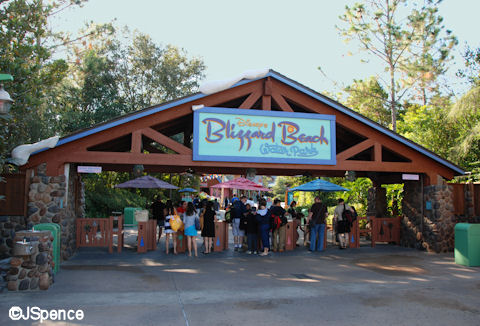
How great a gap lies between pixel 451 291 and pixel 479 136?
10.7 m

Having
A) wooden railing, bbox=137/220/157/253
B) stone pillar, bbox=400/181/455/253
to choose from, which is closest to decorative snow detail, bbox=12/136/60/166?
wooden railing, bbox=137/220/157/253

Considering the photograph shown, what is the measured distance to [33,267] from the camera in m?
7.82

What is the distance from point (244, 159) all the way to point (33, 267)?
262 inches

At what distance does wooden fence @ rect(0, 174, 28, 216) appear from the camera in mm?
11016

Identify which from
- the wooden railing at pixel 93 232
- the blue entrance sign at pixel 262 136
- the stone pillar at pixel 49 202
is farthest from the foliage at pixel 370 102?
the stone pillar at pixel 49 202

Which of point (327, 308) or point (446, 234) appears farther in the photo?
point (446, 234)

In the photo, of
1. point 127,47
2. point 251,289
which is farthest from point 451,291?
point 127,47

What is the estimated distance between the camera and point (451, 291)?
8070mm

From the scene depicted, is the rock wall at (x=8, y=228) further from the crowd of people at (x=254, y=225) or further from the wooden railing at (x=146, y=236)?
the crowd of people at (x=254, y=225)

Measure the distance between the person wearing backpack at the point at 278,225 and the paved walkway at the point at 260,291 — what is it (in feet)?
4.39

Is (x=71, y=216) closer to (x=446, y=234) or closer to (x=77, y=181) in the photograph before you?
(x=77, y=181)

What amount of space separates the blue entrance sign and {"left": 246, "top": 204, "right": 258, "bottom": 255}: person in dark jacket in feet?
6.00

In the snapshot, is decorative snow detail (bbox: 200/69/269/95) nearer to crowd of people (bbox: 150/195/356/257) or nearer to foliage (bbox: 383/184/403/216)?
crowd of people (bbox: 150/195/356/257)

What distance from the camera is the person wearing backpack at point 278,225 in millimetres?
13141
